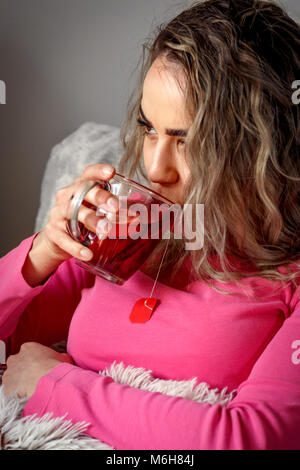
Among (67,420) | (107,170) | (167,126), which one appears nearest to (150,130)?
(167,126)

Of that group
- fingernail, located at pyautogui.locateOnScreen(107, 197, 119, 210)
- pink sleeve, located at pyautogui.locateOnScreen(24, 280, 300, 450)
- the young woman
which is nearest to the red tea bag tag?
→ the young woman

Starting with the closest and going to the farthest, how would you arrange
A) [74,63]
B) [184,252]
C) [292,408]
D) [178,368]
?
[292,408]
[178,368]
[184,252]
[74,63]

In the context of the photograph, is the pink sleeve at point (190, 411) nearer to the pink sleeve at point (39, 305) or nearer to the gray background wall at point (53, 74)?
the pink sleeve at point (39, 305)

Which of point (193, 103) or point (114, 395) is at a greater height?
point (193, 103)

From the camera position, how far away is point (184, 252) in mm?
1012

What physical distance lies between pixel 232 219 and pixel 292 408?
1.16 ft

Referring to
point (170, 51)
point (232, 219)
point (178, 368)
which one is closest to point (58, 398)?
point (178, 368)

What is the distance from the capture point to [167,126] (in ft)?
2.96

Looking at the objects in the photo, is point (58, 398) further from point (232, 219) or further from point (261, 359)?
point (232, 219)

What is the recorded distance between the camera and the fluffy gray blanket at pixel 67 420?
0.73m

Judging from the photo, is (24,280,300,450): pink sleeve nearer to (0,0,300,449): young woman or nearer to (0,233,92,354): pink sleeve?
(0,0,300,449): young woman

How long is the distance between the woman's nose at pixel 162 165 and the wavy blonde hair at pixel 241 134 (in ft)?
0.11

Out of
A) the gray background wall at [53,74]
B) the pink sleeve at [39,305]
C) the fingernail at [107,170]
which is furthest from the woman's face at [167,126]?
the gray background wall at [53,74]

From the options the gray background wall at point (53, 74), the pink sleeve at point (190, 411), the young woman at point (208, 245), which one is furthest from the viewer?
the gray background wall at point (53, 74)
